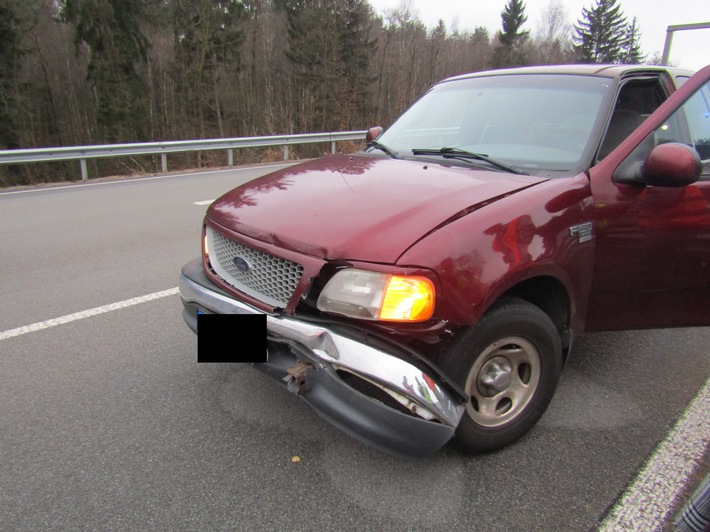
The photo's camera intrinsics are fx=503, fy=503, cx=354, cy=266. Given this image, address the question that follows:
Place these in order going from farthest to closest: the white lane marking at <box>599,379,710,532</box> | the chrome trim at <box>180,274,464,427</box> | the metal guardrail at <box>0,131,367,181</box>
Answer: the metal guardrail at <box>0,131,367,181</box>
the white lane marking at <box>599,379,710,532</box>
the chrome trim at <box>180,274,464,427</box>

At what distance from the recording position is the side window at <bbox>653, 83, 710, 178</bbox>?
9.04 feet

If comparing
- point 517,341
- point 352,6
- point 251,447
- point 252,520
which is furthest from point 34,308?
point 352,6

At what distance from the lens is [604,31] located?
5697cm

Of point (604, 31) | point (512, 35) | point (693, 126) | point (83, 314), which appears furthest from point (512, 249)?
→ point (604, 31)

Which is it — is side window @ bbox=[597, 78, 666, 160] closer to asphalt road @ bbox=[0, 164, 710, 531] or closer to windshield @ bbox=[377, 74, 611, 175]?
windshield @ bbox=[377, 74, 611, 175]

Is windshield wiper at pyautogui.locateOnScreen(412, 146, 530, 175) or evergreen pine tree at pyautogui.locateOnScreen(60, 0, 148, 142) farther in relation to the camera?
evergreen pine tree at pyautogui.locateOnScreen(60, 0, 148, 142)

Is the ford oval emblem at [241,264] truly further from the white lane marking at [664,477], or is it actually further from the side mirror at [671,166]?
the side mirror at [671,166]

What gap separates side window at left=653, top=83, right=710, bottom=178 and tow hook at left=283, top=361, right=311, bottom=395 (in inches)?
86.1

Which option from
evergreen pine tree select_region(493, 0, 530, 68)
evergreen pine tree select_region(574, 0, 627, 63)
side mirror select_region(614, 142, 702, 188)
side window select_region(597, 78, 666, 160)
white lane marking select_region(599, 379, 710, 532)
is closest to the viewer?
white lane marking select_region(599, 379, 710, 532)

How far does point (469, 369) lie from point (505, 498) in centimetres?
58

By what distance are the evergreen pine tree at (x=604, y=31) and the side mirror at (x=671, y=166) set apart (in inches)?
2479

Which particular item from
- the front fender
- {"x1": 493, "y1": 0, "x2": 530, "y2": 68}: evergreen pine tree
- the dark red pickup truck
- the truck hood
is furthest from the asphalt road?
{"x1": 493, "y1": 0, "x2": 530, "y2": 68}: evergreen pine tree

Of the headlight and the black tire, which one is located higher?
the headlight

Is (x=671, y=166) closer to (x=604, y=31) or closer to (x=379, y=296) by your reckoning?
(x=379, y=296)
